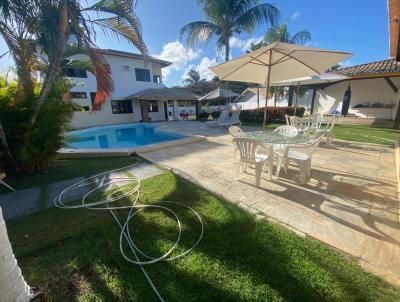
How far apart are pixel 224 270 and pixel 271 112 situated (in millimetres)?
13325

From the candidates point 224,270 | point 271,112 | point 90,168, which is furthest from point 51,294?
point 271,112

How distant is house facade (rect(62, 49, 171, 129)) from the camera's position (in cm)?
1672

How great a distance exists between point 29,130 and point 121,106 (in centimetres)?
1615

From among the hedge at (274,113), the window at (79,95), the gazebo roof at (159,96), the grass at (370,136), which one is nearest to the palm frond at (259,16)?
the hedge at (274,113)

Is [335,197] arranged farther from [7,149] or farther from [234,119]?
[234,119]

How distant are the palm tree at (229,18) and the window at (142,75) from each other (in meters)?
6.49

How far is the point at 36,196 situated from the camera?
3699mm

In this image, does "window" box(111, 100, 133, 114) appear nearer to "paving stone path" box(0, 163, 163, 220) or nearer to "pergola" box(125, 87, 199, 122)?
"pergola" box(125, 87, 199, 122)

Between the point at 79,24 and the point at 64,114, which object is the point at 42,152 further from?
the point at 79,24

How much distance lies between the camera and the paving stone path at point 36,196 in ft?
10.6

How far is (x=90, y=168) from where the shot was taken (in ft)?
17.3

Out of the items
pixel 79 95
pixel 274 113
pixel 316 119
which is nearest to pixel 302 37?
pixel 274 113

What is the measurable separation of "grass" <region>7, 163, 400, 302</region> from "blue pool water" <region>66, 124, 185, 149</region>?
774cm

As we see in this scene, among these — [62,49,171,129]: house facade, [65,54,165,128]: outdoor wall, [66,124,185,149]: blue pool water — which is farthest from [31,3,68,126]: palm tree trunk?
[65,54,165,128]: outdoor wall
